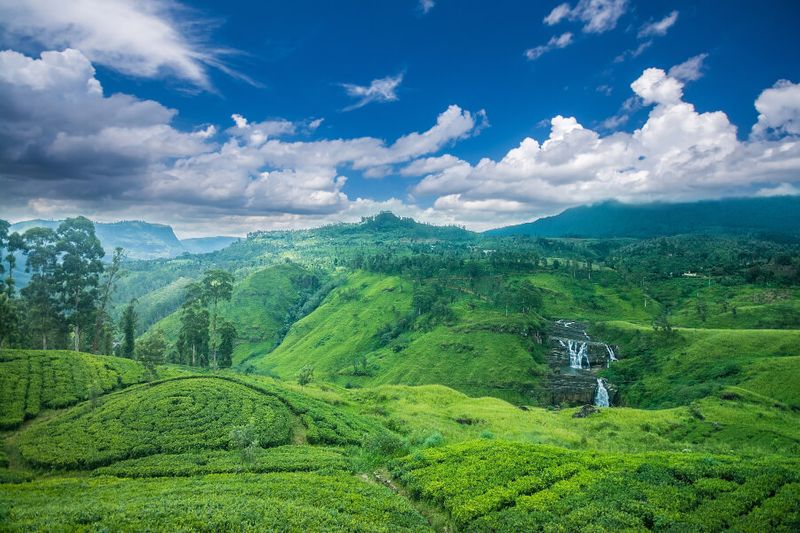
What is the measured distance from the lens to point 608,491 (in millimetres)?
24969

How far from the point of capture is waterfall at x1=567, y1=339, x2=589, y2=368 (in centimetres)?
13162

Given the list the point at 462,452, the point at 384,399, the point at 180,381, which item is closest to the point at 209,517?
the point at 462,452

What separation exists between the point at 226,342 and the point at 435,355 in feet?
227

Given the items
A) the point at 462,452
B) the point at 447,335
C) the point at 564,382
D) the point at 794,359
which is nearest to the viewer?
the point at 462,452

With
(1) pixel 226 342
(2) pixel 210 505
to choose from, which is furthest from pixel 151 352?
(2) pixel 210 505

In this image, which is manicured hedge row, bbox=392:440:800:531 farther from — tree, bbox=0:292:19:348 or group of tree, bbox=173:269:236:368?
group of tree, bbox=173:269:236:368

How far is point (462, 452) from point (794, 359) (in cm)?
9449

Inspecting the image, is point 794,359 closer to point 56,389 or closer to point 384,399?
point 384,399

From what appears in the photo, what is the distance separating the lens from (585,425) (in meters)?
60.4

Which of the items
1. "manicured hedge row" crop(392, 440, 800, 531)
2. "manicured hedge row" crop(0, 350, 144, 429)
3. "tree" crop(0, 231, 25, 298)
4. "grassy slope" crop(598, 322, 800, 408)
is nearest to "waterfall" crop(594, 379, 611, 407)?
"grassy slope" crop(598, 322, 800, 408)

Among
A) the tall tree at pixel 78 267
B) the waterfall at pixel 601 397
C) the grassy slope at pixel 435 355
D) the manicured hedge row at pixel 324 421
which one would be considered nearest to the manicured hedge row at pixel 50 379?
the manicured hedge row at pixel 324 421

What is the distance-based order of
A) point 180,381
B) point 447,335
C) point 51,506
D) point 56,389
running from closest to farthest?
point 51,506 < point 56,389 < point 180,381 < point 447,335

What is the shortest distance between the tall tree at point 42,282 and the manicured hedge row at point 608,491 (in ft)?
280

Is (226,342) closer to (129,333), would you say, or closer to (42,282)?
(129,333)
